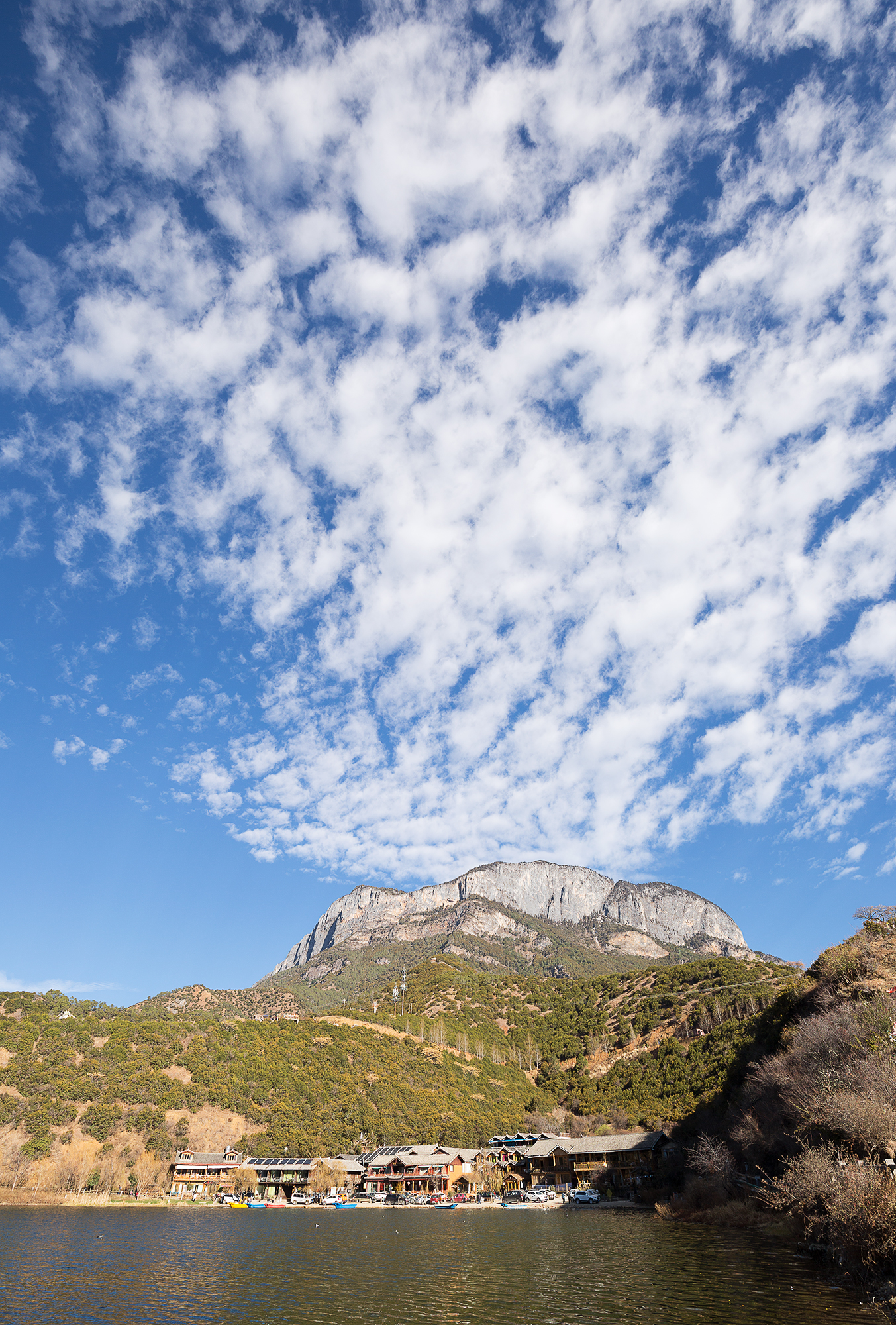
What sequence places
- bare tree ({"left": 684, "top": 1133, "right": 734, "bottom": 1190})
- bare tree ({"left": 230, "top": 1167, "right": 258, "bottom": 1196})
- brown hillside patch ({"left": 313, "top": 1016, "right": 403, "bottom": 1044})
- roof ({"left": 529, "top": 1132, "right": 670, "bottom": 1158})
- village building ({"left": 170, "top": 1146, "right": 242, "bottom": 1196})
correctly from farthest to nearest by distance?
brown hillside patch ({"left": 313, "top": 1016, "right": 403, "bottom": 1044})
roof ({"left": 529, "top": 1132, "right": 670, "bottom": 1158})
bare tree ({"left": 230, "top": 1167, "right": 258, "bottom": 1196})
village building ({"left": 170, "top": 1146, "right": 242, "bottom": 1196})
bare tree ({"left": 684, "top": 1133, "right": 734, "bottom": 1190})

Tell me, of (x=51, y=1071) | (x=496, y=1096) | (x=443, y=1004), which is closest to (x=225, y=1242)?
(x=51, y=1071)

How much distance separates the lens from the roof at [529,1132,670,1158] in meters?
101

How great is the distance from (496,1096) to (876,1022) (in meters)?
121

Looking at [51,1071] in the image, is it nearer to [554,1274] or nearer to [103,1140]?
[103,1140]

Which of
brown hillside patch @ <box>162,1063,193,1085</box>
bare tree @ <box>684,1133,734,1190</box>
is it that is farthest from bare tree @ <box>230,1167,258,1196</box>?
bare tree @ <box>684,1133,734,1190</box>

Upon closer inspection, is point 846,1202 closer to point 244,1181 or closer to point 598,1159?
point 598,1159

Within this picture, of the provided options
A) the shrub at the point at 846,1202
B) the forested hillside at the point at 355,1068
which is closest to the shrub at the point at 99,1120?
the forested hillside at the point at 355,1068

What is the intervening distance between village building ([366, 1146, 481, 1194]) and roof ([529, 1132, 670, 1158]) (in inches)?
451

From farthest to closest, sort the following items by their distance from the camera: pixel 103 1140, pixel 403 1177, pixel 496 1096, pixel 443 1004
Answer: pixel 443 1004 → pixel 496 1096 → pixel 403 1177 → pixel 103 1140

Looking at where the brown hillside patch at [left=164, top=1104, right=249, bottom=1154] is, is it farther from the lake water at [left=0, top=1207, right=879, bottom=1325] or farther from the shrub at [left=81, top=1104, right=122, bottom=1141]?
the lake water at [left=0, top=1207, right=879, bottom=1325]

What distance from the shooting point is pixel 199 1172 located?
99938 mm

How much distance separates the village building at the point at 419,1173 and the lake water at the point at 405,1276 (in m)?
A: 50.1

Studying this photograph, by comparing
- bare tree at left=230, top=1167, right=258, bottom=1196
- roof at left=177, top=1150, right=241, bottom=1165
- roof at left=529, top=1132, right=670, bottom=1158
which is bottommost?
bare tree at left=230, top=1167, right=258, bottom=1196

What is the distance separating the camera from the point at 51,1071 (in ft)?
330
